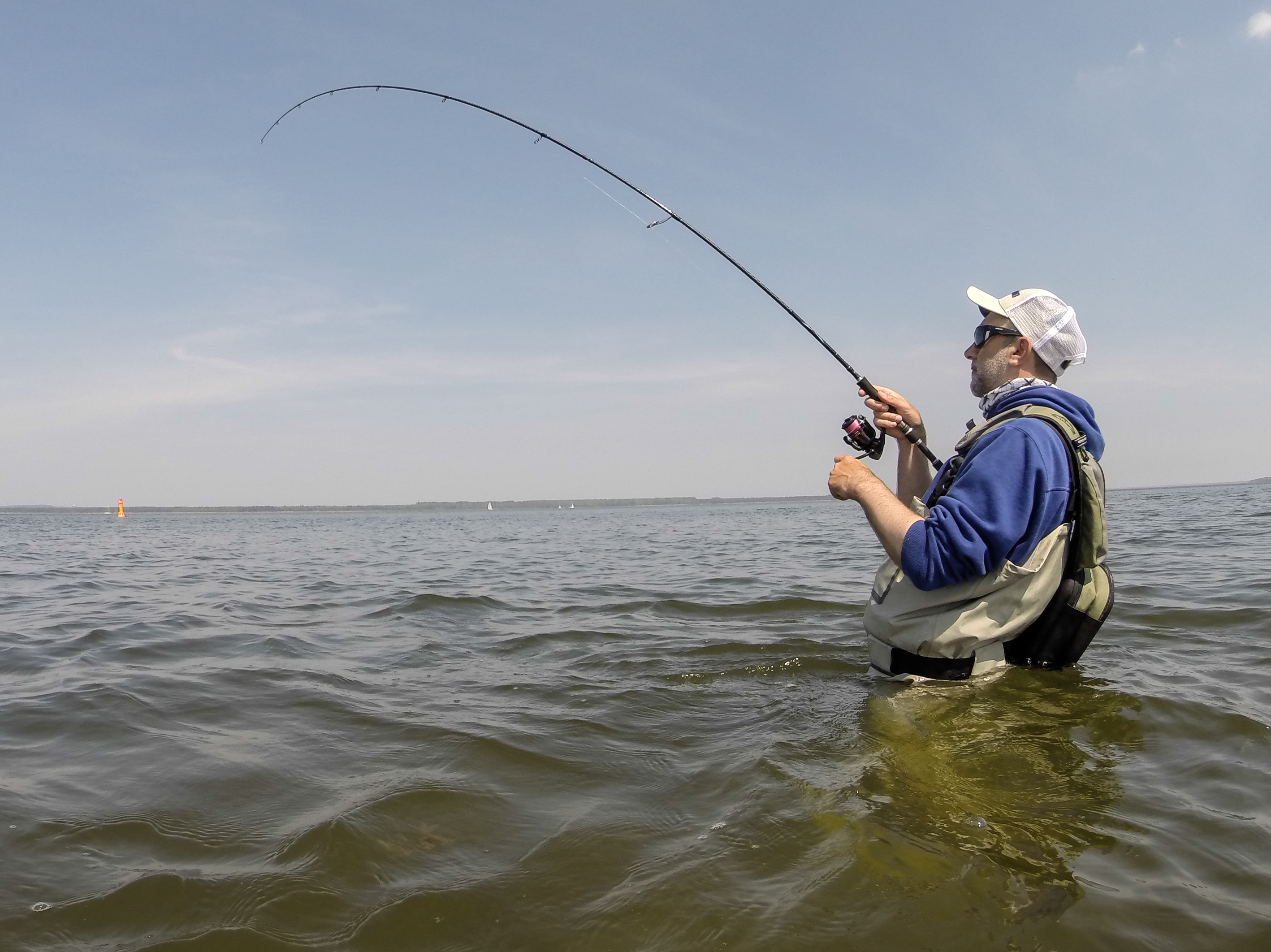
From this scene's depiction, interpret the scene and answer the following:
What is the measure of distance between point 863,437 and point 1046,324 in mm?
1128

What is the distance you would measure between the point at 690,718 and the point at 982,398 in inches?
89.2

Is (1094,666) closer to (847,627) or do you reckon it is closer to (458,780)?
(847,627)

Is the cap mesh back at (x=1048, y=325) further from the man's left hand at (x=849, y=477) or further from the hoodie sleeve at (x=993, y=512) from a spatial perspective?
the man's left hand at (x=849, y=477)

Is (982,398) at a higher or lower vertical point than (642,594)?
→ higher

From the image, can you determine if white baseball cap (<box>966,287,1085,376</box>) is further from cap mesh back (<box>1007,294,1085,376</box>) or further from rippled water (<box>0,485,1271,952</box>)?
rippled water (<box>0,485,1271,952</box>)

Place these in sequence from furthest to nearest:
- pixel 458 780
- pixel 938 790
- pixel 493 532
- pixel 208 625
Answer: pixel 493 532 → pixel 208 625 → pixel 458 780 → pixel 938 790

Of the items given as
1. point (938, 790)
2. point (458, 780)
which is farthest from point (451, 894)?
point (938, 790)

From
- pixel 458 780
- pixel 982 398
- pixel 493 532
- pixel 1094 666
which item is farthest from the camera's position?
pixel 493 532

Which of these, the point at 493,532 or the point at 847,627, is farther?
the point at 493,532

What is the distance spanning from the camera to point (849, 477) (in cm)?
375

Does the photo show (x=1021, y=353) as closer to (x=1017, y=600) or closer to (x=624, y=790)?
(x=1017, y=600)

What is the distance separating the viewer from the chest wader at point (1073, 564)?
362 cm

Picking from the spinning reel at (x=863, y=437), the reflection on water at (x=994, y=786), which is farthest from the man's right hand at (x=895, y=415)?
the reflection on water at (x=994, y=786)

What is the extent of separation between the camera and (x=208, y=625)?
730 centimetres
